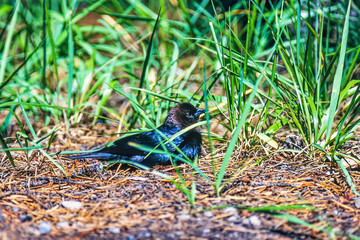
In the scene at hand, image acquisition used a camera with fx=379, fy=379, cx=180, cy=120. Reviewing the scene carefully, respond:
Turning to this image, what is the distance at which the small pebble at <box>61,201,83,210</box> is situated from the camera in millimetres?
2207

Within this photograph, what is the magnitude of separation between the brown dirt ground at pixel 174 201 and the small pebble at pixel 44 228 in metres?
0.02

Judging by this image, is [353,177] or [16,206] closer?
[16,206]

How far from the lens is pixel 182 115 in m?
3.38

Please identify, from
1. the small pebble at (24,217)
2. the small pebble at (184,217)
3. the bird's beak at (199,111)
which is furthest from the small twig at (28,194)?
the bird's beak at (199,111)

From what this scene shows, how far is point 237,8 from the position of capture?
488cm

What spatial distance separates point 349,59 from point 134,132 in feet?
7.49

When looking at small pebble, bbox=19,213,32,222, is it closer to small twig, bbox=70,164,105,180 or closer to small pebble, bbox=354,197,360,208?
small twig, bbox=70,164,105,180

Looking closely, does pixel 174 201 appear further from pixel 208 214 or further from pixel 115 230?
pixel 115 230

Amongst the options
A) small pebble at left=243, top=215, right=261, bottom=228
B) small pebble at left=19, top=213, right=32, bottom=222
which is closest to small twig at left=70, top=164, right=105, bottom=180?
small pebble at left=19, top=213, right=32, bottom=222

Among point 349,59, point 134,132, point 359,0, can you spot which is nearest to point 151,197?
point 134,132

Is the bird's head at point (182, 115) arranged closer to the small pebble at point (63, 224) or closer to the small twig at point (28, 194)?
the small twig at point (28, 194)

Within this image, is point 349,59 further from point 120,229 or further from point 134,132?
point 120,229

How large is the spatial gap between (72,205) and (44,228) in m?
0.32

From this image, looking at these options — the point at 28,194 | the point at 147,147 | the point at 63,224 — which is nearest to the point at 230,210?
the point at 63,224
